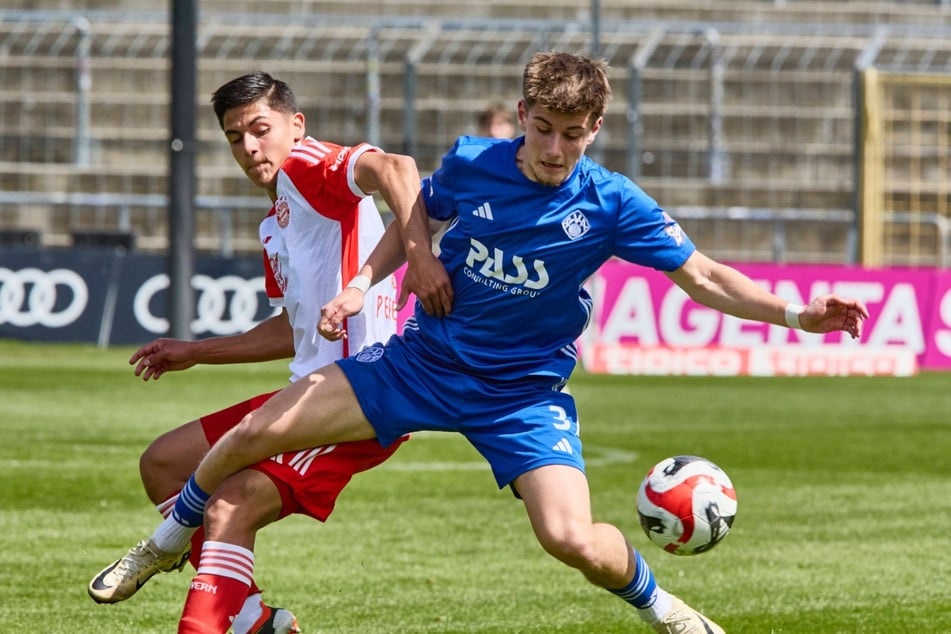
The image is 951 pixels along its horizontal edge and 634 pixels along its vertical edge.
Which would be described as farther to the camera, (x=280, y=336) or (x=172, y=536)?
(x=280, y=336)

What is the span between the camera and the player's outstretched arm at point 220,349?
21.1ft

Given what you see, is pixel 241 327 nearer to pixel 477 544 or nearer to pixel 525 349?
pixel 477 544

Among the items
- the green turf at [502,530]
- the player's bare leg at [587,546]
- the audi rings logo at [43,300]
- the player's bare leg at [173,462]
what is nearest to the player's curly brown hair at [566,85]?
the player's bare leg at [587,546]

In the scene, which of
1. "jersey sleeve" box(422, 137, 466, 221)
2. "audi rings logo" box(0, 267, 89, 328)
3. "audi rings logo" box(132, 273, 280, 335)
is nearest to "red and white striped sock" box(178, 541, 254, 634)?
"jersey sleeve" box(422, 137, 466, 221)

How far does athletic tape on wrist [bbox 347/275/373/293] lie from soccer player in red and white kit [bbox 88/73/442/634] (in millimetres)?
182

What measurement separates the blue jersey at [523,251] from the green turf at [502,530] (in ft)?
4.73

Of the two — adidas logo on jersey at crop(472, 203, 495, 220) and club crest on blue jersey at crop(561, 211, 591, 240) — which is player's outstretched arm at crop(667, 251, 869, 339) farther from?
adidas logo on jersey at crop(472, 203, 495, 220)

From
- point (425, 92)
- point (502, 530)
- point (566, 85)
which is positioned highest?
point (425, 92)

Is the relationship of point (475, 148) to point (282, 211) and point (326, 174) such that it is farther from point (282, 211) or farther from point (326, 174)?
point (282, 211)

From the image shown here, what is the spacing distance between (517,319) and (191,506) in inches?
50.0

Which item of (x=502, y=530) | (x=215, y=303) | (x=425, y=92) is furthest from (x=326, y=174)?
(x=425, y=92)

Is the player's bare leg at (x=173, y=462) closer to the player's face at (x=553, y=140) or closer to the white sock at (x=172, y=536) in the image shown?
the white sock at (x=172, y=536)

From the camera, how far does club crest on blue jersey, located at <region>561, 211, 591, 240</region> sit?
5.67 m

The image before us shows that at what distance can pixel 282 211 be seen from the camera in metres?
6.24
